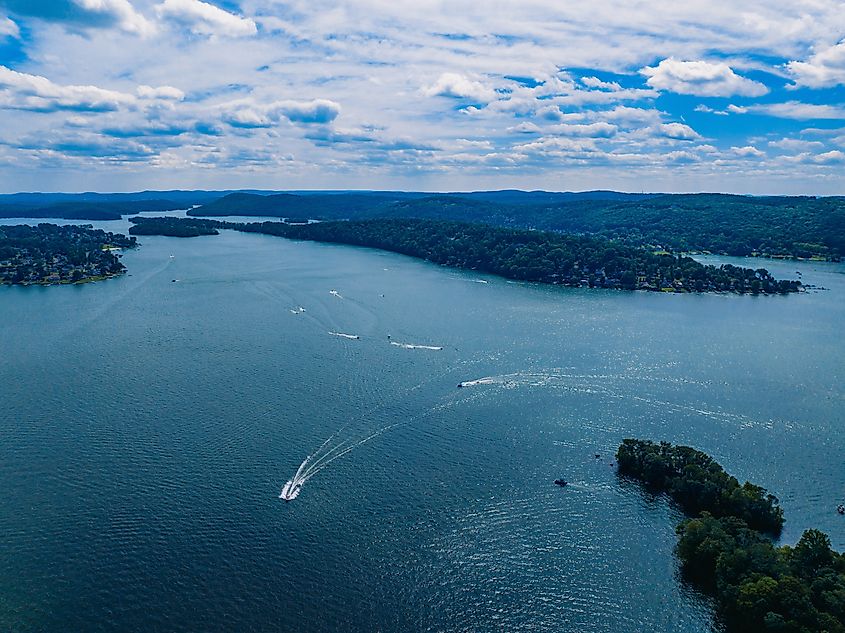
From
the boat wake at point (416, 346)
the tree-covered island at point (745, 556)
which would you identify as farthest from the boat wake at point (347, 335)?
the tree-covered island at point (745, 556)

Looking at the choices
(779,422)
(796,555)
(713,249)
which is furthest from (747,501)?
(713,249)

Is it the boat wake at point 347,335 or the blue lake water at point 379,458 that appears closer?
the blue lake water at point 379,458

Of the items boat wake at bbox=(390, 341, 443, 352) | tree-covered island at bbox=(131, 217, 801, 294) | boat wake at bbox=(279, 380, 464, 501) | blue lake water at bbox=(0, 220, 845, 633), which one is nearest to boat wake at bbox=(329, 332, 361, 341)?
blue lake water at bbox=(0, 220, 845, 633)

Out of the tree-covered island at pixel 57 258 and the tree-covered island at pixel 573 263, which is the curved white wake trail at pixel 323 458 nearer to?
the tree-covered island at pixel 573 263

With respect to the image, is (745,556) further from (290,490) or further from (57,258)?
(57,258)

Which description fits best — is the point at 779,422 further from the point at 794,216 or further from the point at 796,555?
the point at 794,216

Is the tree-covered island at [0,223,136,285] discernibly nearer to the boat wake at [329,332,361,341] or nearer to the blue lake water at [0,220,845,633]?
the blue lake water at [0,220,845,633]

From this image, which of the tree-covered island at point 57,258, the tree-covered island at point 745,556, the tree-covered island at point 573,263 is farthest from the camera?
the tree-covered island at point 57,258
